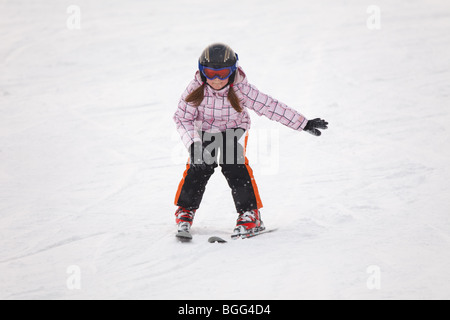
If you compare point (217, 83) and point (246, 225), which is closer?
point (217, 83)

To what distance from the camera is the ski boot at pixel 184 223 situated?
385 centimetres

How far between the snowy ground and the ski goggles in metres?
1.18

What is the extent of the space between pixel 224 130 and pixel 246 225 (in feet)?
2.37

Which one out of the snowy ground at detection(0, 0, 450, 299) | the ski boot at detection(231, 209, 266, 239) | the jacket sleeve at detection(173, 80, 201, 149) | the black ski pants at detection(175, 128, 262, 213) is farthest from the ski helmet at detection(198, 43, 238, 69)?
the snowy ground at detection(0, 0, 450, 299)

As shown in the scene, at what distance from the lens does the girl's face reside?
368cm

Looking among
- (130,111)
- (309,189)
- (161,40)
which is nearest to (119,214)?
(309,189)

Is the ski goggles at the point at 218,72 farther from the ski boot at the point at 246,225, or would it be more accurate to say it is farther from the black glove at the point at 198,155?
the ski boot at the point at 246,225

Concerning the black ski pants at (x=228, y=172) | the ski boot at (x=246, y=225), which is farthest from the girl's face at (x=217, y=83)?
the ski boot at (x=246, y=225)

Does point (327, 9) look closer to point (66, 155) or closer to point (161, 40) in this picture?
point (161, 40)

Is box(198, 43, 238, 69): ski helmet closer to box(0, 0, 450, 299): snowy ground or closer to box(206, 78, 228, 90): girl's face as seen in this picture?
box(206, 78, 228, 90): girl's face

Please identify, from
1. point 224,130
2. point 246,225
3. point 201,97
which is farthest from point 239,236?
point 201,97

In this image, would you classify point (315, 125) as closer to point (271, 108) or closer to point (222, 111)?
point (271, 108)

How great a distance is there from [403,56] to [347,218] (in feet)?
18.4

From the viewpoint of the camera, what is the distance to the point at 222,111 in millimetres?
3857
